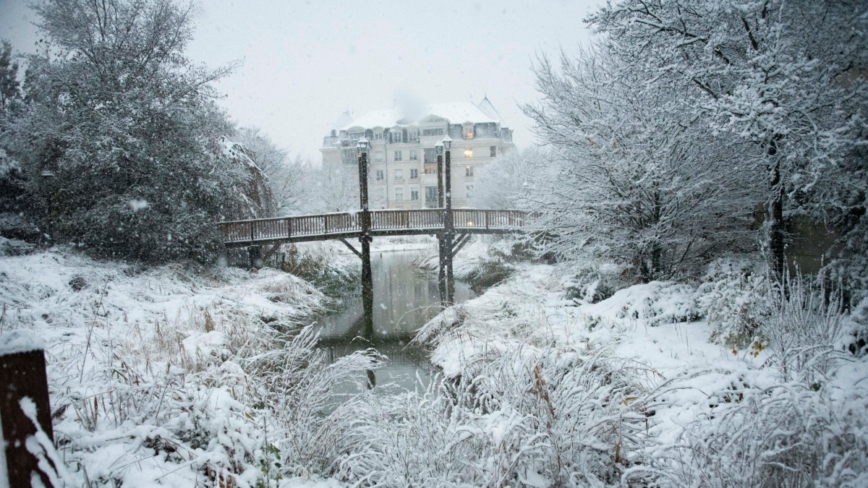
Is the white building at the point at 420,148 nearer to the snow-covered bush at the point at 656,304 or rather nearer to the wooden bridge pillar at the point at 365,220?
the wooden bridge pillar at the point at 365,220

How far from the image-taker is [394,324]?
10.5m

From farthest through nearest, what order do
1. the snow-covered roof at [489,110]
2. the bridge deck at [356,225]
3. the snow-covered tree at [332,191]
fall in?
the snow-covered roof at [489,110] → the snow-covered tree at [332,191] → the bridge deck at [356,225]

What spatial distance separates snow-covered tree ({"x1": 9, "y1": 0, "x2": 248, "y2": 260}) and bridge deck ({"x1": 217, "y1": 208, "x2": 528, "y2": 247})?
88.7 inches

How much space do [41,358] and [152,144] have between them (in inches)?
431

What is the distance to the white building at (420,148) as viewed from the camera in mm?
34156

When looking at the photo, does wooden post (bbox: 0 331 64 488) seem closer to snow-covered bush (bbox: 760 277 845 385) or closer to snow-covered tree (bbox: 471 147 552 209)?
snow-covered bush (bbox: 760 277 845 385)

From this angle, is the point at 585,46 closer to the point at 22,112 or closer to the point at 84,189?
the point at 84,189

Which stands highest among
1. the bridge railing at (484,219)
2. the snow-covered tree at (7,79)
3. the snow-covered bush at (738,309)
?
the snow-covered tree at (7,79)

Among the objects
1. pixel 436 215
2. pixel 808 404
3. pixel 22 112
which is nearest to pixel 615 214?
pixel 808 404

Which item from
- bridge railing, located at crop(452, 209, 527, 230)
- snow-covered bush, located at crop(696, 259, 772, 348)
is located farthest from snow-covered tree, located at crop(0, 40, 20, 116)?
snow-covered bush, located at crop(696, 259, 772, 348)

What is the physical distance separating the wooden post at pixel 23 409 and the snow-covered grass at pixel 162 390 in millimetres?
860

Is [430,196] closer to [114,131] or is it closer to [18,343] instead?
[114,131]

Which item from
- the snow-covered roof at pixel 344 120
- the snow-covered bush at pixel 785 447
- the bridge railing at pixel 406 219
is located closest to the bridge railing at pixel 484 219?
the bridge railing at pixel 406 219

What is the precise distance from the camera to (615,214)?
23.7 feet
